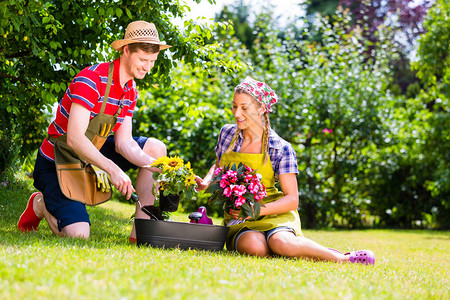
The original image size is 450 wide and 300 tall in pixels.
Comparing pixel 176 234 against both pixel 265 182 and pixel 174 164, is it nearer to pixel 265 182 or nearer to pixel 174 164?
pixel 174 164

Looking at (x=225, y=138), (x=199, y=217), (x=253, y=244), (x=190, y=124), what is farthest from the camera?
(x=190, y=124)

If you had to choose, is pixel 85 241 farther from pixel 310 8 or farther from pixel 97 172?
pixel 310 8

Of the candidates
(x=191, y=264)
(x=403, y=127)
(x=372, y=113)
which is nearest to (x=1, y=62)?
(x=191, y=264)

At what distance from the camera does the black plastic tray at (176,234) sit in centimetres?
341

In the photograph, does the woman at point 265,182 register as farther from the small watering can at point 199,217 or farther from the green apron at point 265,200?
the small watering can at point 199,217

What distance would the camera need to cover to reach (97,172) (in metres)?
3.75

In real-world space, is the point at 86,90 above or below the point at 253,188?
above

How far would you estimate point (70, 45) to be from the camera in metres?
5.31

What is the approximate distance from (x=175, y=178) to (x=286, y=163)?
0.87 m

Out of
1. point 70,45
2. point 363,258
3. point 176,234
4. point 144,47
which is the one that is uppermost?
point 70,45

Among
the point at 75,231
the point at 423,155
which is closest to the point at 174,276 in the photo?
the point at 75,231

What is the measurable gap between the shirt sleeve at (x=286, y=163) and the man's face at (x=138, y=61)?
3.90ft

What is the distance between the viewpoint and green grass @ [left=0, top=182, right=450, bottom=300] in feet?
6.56

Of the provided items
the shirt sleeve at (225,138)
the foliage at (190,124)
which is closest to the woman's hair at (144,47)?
the shirt sleeve at (225,138)
